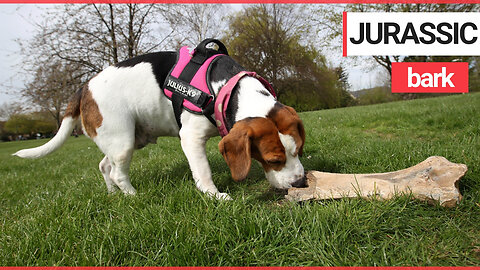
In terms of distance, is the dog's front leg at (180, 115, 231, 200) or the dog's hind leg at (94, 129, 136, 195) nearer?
the dog's front leg at (180, 115, 231, 200)

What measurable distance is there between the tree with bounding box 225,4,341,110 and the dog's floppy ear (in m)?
30.6

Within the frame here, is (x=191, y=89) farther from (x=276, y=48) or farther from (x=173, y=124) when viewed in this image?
(x=276, y=48)

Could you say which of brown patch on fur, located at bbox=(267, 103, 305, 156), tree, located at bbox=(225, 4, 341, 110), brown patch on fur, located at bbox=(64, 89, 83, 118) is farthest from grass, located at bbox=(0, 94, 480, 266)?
tree, located at bbox=(225, 4, 341, 110)

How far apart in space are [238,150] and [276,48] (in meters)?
33.4

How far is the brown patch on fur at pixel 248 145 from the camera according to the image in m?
2.25

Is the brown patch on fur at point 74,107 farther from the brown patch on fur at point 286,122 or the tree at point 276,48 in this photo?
the tree at point 276,48

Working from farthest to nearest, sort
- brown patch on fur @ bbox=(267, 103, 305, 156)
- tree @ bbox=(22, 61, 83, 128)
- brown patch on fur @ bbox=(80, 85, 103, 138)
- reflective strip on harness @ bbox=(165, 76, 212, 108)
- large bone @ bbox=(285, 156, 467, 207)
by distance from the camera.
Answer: tree @ bbox=(22, 61, 83, 128) → brown patch on fur @ bbox=(80, 85, 103, 138) → reflective strip on harness @ bbox=(165, 76, 212, 108) → brown patch on fur @ bbox=(267, 103, 305, 156) → large bone @ bbox=(285, 156, 467, 207)

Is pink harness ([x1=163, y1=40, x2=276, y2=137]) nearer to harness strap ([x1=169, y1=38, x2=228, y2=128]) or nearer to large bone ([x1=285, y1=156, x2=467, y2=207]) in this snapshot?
harness strap ([x1=169, y1=38, x2=228, y2=128])

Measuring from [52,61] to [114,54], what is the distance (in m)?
3.21

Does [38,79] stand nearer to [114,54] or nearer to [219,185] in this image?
[114,54]

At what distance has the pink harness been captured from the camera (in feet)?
8.73

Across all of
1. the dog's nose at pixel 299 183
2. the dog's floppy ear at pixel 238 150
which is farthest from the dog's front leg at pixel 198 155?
the dog's nose at pixel 299 183

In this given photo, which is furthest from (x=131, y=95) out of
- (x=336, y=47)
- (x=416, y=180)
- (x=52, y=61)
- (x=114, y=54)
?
(x=336, y=47)

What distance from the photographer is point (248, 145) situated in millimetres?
2229
